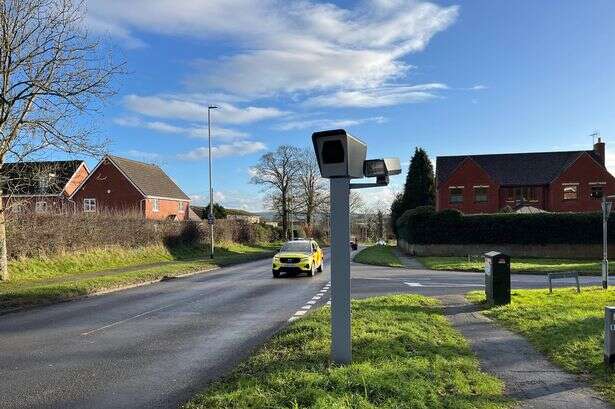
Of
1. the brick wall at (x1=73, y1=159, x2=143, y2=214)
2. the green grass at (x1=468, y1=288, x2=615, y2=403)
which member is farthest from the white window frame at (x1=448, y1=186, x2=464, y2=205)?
the green grass at (x1=468, y1=288, x2=615, y2=403)

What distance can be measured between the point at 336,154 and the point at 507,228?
123ft

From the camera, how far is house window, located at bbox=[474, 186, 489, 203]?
5922 cm

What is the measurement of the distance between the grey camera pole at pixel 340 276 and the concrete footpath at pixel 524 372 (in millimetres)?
1893

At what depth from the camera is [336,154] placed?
6.42m

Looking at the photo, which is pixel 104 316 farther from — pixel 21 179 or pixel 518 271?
pixel 518 271

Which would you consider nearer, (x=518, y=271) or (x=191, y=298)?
(x=191, y=298)

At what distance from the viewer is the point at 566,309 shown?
38.3 feet

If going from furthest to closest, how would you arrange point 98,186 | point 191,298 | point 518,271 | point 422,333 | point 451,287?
1. point 98,186
2. point 518,271
3. point 451,287
4. point 191,298
5. point 422,333

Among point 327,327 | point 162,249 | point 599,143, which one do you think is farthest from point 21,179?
point 599,143

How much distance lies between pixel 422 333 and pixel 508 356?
1.36 metres

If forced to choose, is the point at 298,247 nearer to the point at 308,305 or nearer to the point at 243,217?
the point at 308,305

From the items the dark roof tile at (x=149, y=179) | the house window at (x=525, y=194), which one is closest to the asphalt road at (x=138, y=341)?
the dark roof tile at (x=149, y=179)

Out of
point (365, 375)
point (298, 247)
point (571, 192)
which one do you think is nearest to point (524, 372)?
point (365, 375)

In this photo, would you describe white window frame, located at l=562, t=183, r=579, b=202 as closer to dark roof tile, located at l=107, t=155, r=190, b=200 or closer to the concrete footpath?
dark roof tile, located at l=107, t=155, r=190, b=200
